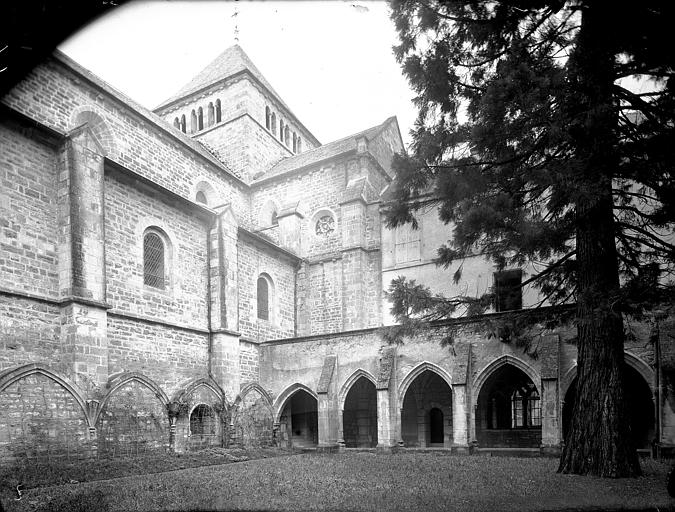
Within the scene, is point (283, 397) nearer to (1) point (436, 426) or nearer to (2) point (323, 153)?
(1) point (436, 426)

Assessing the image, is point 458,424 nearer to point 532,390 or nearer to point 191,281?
point 532,390

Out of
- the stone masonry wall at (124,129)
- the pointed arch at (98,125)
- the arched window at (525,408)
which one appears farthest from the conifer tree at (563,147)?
the pointed arch at (98,125)

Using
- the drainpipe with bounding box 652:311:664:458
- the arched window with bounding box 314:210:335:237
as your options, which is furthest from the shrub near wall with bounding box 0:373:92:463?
the arched window with bounding box 314:210:335:237

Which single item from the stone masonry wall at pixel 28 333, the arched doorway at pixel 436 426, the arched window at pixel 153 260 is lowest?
the arched doorway at pixel 436 426

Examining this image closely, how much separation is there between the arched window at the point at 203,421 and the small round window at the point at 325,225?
9.36 m

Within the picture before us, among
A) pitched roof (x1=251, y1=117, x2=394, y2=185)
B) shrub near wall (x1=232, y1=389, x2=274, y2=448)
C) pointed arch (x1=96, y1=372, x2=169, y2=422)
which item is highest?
pitched roof (x1=251, y1=117, x2=394, y2=185)

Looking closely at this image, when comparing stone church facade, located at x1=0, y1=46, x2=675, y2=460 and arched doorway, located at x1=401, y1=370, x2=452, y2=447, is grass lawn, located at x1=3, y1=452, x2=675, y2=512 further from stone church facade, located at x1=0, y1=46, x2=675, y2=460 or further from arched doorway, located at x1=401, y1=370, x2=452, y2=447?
arched doorway, located at x1=401, y1=370, x2=452, y2=447

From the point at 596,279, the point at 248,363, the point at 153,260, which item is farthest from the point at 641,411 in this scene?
the point at 153,260

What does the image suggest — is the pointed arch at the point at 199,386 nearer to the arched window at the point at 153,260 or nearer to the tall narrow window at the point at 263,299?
the arched window at the point at 153,260

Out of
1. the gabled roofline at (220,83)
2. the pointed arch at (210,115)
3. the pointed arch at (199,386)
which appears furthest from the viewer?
the pointed arch at (210,115)

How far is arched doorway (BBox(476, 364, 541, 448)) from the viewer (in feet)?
53.2

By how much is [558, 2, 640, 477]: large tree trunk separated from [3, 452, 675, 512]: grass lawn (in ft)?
1.46

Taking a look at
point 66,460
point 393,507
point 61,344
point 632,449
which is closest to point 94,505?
point 393,507

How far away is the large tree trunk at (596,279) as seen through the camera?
675 cm
